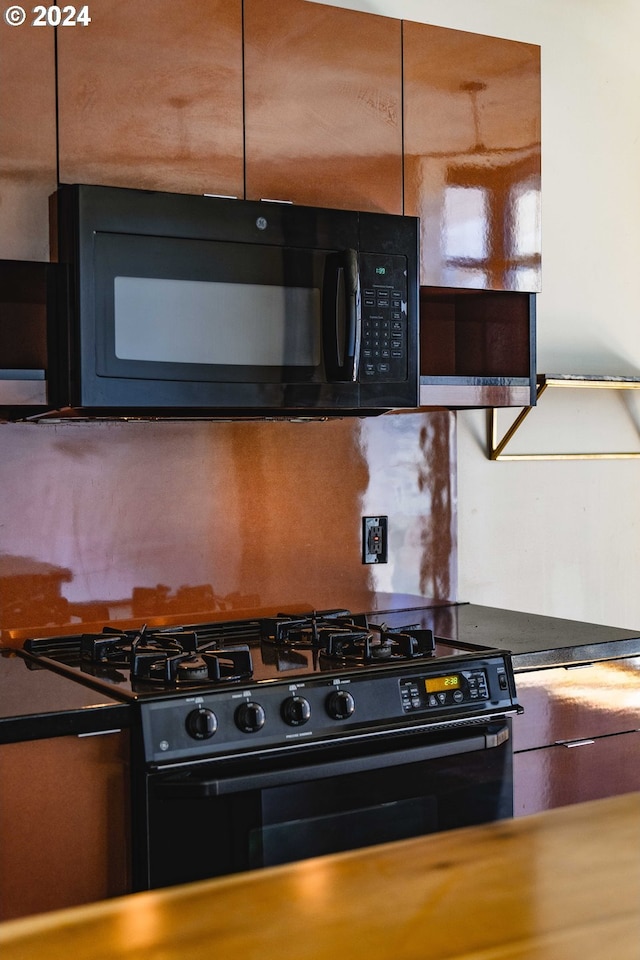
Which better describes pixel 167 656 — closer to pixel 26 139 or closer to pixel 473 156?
pixel 26 139

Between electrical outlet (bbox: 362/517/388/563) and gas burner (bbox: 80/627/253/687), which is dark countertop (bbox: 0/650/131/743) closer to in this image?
gas burner (bbox: 80/627/253/687)

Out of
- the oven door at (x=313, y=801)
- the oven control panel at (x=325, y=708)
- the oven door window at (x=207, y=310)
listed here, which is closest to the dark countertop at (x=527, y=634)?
the oven control panel at (x=325, y=708)

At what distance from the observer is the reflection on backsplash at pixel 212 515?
2.39 m

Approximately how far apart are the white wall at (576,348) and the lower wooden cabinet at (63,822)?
1.47 m

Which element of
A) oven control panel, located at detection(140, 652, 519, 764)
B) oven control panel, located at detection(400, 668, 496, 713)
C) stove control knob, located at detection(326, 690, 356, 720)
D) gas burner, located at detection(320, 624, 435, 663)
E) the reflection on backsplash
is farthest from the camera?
the reflection on backsplash

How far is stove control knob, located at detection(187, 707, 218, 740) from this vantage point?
1.82 meters

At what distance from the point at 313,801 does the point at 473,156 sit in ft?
5.08

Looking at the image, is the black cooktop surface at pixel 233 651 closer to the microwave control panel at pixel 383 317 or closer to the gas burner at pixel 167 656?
the gas burner at pixel 167 656

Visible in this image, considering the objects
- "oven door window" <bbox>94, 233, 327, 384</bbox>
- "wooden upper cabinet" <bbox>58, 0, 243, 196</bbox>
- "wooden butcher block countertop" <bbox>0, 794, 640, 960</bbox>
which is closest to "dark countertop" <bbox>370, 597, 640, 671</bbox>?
"oven door window" <bbox>94, 233, 327, 384</bbox>

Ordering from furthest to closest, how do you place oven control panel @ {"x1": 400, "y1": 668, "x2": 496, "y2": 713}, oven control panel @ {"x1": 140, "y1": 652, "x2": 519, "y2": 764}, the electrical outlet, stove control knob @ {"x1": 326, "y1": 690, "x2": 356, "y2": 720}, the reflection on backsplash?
the electrical outlet → the reflection on backsplash → oven control panel @ {"x1": 400, "y1": 668, "x2": 496, "y2": 713} → stove control knob @ {"x1": 326, "y1": 690, "x2": 356, "y2": 720} → oven control panel @ {"x1": 140, "y1": 652, "x2": 519, "y2": 764}

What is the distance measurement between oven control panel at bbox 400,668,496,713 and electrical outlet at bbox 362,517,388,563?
0.69 meters

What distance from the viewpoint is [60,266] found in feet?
6.95

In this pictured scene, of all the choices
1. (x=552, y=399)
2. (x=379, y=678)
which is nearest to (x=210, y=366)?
(x=379, y=678)

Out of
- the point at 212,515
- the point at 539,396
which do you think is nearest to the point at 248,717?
the point at 212,515
